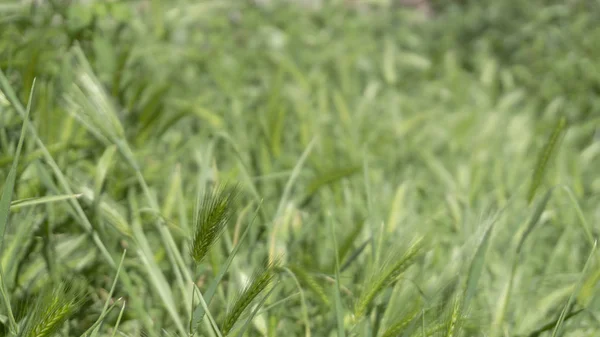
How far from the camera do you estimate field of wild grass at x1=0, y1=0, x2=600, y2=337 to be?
96 cm

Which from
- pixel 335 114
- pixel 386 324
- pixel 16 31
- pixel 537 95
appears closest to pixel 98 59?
pixel 16 31

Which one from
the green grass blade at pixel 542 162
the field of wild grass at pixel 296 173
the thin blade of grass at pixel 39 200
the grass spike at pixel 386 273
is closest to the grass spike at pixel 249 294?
the field of wild grass at pixel 296 173

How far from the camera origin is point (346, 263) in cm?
111

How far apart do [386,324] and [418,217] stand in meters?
0.65

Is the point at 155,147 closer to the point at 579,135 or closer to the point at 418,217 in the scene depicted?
the point at 418,217

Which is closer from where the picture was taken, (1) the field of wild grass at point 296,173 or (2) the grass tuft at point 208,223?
(2) the grass tuft at point 208,223

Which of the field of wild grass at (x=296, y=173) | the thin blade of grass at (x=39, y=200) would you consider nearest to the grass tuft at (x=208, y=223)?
the field of wild grass at (x=296, y=173)

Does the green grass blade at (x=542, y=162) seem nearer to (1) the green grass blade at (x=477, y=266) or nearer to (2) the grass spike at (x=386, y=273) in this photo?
(1) the green grass blade at (x=477, y=266)

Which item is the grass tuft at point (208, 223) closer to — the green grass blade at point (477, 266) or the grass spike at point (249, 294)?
the grass spike at point (249, 294)

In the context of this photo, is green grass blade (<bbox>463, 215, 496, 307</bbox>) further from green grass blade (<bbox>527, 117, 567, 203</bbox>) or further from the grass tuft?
the grass tuft

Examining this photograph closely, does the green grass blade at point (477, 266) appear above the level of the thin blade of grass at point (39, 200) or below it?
below

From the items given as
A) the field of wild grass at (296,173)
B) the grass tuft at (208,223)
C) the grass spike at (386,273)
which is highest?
the grass tuft at (208,223)

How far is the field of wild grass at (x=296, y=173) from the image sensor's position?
3.14 ft

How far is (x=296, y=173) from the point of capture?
1184 millimetres
